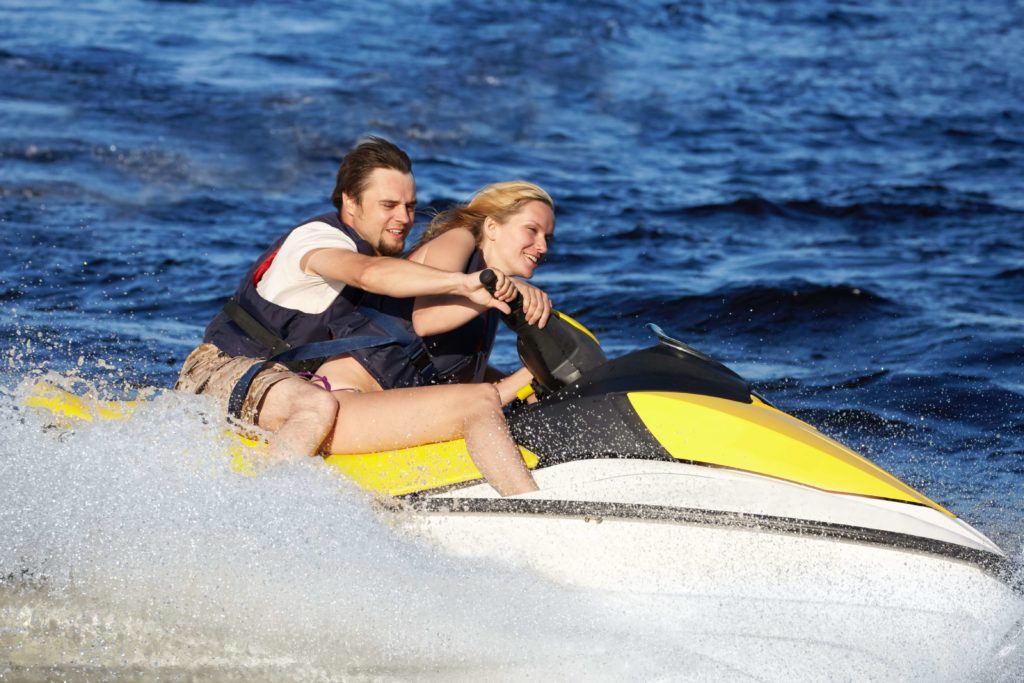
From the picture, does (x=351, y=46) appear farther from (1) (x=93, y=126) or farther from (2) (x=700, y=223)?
(2) (x=700, y=223)

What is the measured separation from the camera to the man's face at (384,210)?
3.97 m

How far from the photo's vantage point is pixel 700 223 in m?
9.60

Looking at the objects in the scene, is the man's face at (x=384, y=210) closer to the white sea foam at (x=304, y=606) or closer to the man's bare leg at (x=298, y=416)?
the man's bare leg at (x=298, y=416)

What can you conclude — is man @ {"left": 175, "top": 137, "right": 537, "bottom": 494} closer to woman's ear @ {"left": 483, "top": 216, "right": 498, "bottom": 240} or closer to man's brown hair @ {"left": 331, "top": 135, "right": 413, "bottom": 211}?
man's brown hair @ {"left": 331, "top": 135, "right": 413, "bottom": 211}

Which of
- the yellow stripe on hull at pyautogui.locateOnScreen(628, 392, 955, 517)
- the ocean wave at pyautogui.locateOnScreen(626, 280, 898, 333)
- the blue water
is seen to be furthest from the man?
the ocean wave at pyautogui.locateOnScreen(626, 280, 898, 333)

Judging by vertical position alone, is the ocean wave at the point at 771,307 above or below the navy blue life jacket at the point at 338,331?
below

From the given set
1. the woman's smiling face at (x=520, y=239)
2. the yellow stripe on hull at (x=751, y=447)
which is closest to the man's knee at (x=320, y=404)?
the woman's smiling face at (x=520, y=239)

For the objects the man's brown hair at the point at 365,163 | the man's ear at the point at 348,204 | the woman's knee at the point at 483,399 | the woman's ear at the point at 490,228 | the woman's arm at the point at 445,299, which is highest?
the man's brown hair at the point at 365,163

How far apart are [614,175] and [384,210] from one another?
7122 millimetres

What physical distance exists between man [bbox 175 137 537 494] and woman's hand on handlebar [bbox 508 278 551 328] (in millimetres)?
95

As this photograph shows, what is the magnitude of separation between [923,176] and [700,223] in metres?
2.76

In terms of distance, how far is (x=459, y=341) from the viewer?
4066 mm

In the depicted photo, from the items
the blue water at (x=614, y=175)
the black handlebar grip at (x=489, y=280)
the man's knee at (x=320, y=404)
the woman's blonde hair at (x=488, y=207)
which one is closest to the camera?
the black handlebar grip at (x=489, y=280)

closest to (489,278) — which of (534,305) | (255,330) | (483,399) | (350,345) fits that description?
(534,305)
